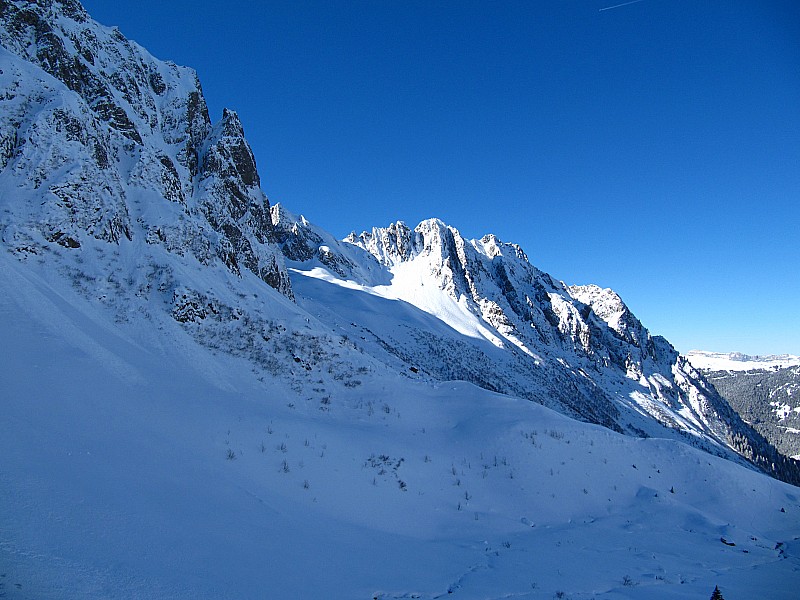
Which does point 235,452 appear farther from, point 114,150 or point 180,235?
point 114,150

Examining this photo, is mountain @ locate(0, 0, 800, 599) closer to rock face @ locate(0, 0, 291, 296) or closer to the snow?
the snow

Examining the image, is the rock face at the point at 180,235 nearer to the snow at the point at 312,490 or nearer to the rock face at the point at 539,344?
the rock face at the point at 539,344

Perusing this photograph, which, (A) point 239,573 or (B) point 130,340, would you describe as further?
(B) point 130,340

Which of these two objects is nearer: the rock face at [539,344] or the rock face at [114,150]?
the rock face at [114,150]

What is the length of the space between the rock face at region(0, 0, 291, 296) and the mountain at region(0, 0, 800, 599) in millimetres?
184

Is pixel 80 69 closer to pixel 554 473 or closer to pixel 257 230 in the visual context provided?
pixel 257 230

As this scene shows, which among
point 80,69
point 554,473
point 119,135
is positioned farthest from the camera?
point 80,69

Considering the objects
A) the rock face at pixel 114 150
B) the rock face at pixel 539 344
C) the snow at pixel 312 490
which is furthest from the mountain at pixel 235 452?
the rock face at pixel 539 344

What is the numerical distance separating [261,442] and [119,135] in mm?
30193

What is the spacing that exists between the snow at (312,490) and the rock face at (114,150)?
6297 millimetres

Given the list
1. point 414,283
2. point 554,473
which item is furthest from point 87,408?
point 414,283

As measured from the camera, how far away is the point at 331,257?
91.8m

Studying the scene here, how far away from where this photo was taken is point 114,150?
27.0 metres

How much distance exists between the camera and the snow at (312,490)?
4.99 meters
